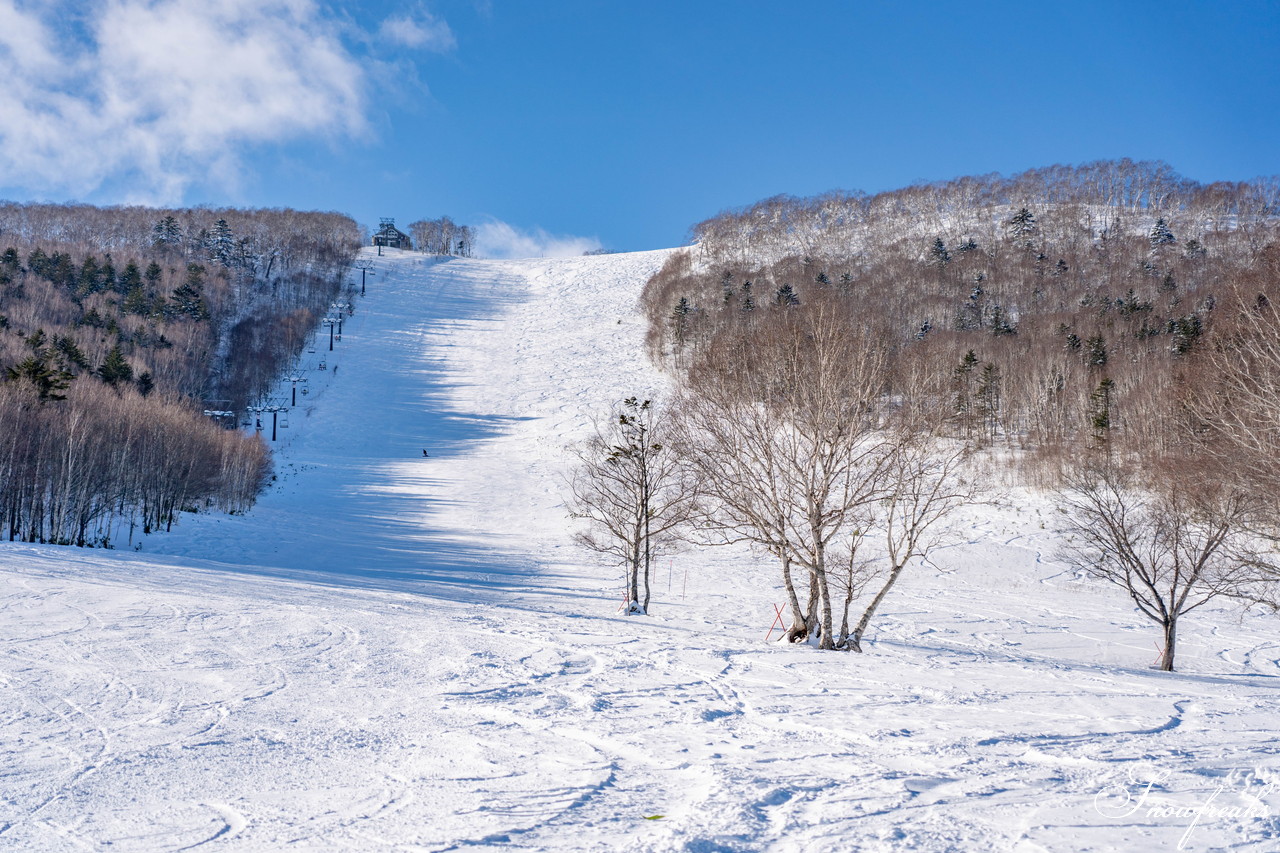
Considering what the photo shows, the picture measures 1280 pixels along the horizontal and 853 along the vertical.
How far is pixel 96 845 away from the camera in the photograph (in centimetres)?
427

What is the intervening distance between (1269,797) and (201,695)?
33.8 feet

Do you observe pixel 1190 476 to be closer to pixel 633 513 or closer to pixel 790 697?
pixel 633 513

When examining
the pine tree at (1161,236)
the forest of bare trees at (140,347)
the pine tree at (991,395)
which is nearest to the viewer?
the forest of bare trees at (140,347)

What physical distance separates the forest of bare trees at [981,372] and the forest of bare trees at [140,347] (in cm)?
3090

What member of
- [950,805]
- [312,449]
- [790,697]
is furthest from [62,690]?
[312,449]

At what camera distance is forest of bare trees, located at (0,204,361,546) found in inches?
1249

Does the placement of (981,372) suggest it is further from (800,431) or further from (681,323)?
(800,431)

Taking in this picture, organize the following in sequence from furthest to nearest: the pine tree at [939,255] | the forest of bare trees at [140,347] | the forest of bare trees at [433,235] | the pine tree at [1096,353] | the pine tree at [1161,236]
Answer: the forest of bare trees at [433,235]
the pine tree at [939,255]
the pine tree at [1161,236]
the pine tree at [1096,353]
the forest of bare trees at [140,347]

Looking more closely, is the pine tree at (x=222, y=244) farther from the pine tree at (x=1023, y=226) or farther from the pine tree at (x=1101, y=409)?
the pine tree at (x=1023, y=226)

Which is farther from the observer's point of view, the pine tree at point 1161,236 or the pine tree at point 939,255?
the pine tree at point 939,255

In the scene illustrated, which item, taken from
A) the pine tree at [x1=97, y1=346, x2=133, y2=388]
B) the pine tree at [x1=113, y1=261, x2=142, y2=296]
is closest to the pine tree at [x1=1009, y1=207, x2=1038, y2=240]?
the pine tree at [x1=97, y1=346, x2=133, y2=388]

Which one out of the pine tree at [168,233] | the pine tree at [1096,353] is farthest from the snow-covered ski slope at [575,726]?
the pine tree at [168,233]

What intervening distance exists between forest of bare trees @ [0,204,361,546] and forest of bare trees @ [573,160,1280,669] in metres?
30.9

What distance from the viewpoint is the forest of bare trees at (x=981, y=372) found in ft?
43.7
